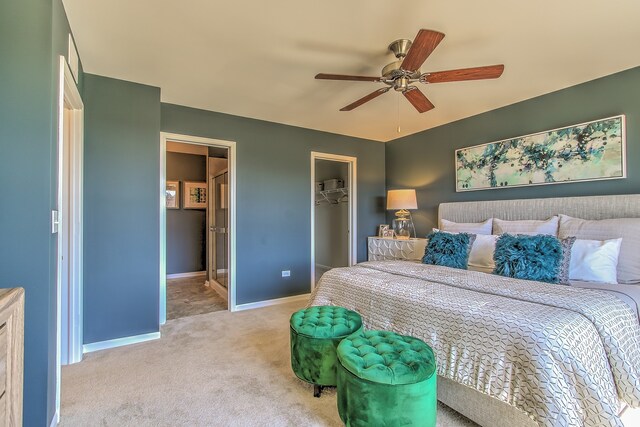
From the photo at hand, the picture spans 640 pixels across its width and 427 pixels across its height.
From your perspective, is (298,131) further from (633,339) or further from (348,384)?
(633,339)

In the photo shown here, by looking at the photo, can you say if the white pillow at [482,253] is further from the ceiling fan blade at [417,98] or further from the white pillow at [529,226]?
the ceiling fan blade at [417,98]

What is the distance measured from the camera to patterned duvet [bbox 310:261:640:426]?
1.27 metres

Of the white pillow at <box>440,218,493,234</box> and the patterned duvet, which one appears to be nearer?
the patterned duvet

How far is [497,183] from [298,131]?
8.83ft

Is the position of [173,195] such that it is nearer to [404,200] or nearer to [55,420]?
[404,200]

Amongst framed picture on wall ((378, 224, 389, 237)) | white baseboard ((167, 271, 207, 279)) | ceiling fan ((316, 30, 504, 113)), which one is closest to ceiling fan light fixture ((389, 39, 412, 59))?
ceiling fan ((316, 30, 504, 113))

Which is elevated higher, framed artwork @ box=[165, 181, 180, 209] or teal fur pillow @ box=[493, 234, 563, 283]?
framed artwork @ box=[165, 181, 180, 209]

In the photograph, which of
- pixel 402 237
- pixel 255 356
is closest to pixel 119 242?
pixel 255 356

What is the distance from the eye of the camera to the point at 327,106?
361 centimetres

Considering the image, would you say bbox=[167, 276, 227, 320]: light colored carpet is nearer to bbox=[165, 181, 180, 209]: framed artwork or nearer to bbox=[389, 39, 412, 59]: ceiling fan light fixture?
bbox=[165, 181, 180, 209]: framed artwork

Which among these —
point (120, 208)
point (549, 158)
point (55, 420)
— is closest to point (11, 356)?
point (55, 420)

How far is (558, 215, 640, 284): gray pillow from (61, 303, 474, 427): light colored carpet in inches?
72.3

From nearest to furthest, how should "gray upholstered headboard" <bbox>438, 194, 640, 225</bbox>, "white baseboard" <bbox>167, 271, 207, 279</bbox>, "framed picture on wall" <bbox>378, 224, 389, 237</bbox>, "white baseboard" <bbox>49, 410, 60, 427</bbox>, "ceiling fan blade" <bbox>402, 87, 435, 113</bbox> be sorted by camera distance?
"white baseboard" <bbox>49, 410, 60, 427</bbox>
"ceiling fan blade" <bbox>402, 87, 435, 113</bbox>
"gray upholstered headboard" <bbox>438, 194, 640, 225</bbox>
"framed picture on wall" <bbox>378, 224, 389, 237</bbox>
"white baseboard" <bbox>167, 271, 207, 279</bbox>

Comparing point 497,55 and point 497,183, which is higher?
point 497,55
